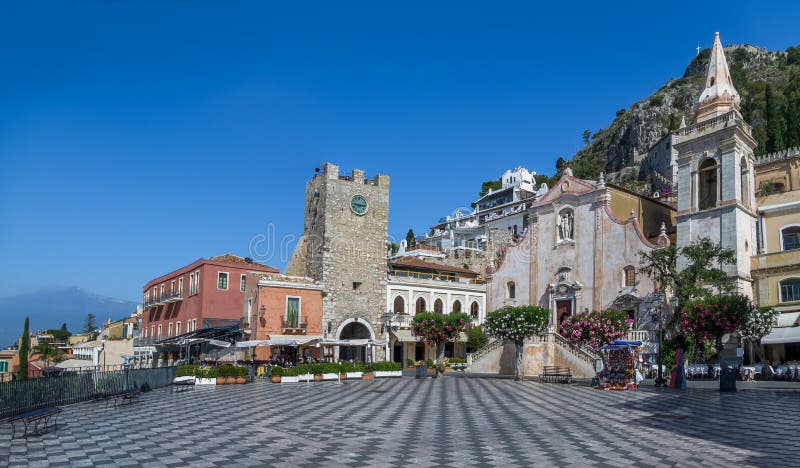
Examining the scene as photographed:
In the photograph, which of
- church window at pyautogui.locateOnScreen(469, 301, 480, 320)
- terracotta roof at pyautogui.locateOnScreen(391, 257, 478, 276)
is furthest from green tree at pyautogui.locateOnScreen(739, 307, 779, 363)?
terracotta roof at pyautogui.locateOnScreen(391, 257, 478, 276)

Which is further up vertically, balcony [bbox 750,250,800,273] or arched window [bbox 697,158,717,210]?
arched window [bbox 697,158,717,210]

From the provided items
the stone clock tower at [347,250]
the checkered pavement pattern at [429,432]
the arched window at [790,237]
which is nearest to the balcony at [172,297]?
the stone clock tower at [347,250]

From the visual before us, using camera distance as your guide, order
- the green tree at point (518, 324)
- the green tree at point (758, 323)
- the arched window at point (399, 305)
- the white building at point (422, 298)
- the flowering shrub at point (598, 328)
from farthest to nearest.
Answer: the arched window at point (399, 305) → the white building at point (422, 298) → the flowering shrub at point (598, 328) → the green tree at point (518, 324) → the green tree at point (758, 323)

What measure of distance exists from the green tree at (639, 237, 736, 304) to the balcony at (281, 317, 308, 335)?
73.9ft

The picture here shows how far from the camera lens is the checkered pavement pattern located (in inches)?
429

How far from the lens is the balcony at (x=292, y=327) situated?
1673 inches

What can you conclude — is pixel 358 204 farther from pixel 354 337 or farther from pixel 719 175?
pixel 719 175

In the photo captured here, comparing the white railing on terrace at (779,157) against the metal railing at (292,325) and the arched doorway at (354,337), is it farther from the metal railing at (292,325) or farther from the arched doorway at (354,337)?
the metal railing at (292,325)

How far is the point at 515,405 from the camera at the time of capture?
798 inches

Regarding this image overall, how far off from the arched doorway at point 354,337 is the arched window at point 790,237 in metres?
28.0

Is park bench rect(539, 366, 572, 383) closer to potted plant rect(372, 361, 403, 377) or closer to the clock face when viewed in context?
potted plant rect(372, 361, 403, 377)

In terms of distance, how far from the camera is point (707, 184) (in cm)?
3775

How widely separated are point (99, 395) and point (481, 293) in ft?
128

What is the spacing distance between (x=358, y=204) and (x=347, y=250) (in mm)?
3840
